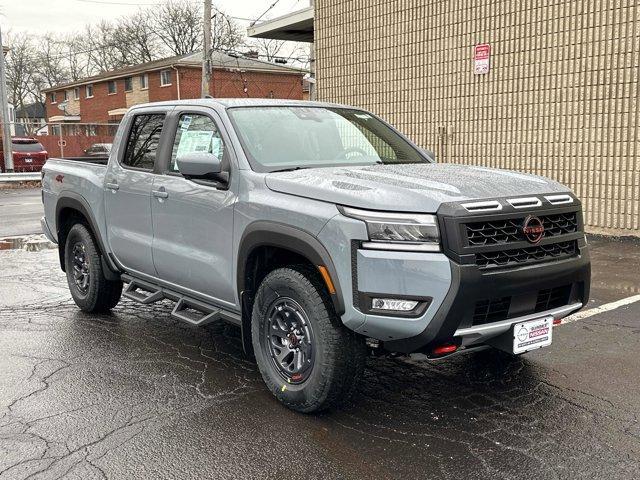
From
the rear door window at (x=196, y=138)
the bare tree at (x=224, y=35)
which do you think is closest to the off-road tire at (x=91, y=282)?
the rear door window at (x=196, y=138)

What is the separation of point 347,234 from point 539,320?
4.05 ft

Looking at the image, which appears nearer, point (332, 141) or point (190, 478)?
point (190, 478)

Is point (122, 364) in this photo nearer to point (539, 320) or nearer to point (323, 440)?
point (323, 440)

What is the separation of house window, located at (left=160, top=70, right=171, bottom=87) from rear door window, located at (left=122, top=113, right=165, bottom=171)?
37.6 meters

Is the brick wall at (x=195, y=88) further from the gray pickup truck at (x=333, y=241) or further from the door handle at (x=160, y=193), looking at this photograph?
the gray pickup truck at (x=333, y=241)

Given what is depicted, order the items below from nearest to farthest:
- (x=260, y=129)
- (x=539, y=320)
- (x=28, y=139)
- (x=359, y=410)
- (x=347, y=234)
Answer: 1. (x=347, y=234)
2. (x=539, y=320)
3. (x=359, y=410)
4. (x=260, y=129)
5. (x=28, y=139)

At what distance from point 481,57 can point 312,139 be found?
7329mm

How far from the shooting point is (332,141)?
16.0 feet

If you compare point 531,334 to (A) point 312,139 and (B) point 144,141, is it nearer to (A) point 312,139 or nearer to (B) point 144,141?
(A) point 312,139

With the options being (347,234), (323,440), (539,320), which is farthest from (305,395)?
(539,320)

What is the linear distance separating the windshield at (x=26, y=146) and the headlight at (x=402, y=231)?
27730 millimetres

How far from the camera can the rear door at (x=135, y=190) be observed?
5.27 metres

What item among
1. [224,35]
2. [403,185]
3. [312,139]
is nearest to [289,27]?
[312,139]

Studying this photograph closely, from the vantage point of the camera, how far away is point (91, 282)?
6152mm
